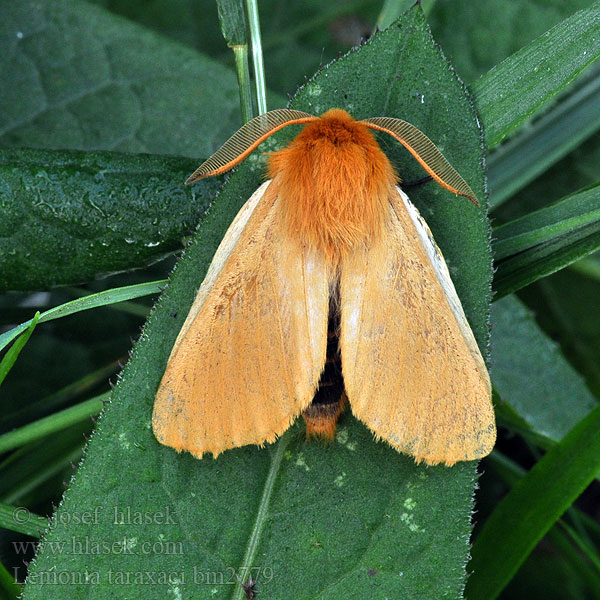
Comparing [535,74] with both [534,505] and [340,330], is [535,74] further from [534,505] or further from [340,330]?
[534,505]

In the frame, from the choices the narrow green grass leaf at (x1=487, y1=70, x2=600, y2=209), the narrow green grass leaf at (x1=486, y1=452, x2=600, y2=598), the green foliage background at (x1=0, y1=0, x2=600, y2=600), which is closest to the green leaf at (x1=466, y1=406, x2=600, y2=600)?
the green foliage background at (x1=0, y1=0, x2=600, y2=600)

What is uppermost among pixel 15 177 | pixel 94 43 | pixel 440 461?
pixel 94 43

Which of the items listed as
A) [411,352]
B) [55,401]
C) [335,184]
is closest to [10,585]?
[55,401]

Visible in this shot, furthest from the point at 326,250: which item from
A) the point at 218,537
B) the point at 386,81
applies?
the point at 218,537

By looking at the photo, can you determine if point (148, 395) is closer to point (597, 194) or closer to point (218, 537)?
point (218, 537)

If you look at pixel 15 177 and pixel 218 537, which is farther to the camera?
pixel 15 177

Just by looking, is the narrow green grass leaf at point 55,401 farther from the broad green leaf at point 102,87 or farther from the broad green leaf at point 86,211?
the broad green leaf at point 102,87
